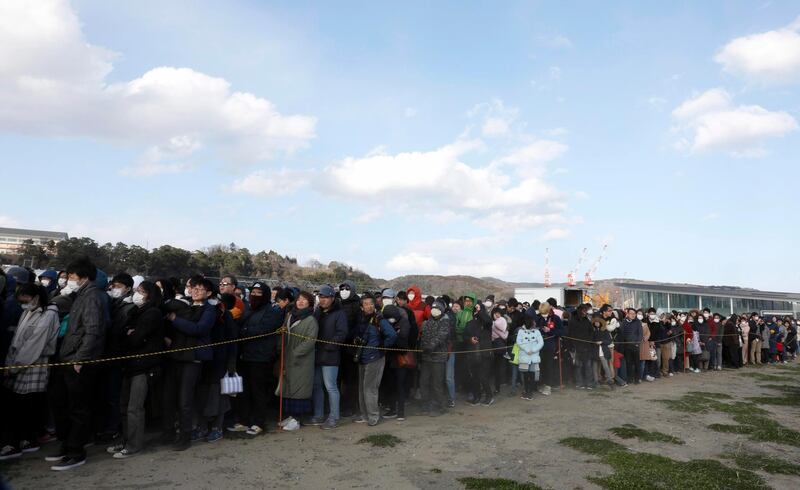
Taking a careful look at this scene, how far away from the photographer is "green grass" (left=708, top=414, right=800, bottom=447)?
7.50 m

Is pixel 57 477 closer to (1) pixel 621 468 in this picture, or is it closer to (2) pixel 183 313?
(2) pixel 183 313

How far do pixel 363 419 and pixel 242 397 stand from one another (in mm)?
1970

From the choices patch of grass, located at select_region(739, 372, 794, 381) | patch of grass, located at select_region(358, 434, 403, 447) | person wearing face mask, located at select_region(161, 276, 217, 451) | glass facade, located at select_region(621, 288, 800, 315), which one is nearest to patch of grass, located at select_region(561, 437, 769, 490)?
patch of grass, located at select_region(358, 434, 403, 447)

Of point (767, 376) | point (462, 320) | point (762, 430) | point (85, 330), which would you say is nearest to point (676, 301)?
point (767, 376)

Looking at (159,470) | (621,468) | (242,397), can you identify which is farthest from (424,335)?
(159,470)

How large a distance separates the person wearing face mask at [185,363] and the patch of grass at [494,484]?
342cm

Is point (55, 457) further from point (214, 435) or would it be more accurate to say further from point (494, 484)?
point (494, 484)

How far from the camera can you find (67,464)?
5.40 metres

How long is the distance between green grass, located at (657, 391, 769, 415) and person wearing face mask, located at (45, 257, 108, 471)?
983 cm

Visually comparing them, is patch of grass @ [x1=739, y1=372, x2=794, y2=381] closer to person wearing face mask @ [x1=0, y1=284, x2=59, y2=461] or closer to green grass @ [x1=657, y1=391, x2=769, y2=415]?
green grass @ [x1=657, y1=391, x2=769, y2=415]

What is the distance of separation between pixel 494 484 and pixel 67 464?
4.57 meters

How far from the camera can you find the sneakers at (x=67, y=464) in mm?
5324

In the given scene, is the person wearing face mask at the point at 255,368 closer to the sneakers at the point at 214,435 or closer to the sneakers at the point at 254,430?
the sneakers at the point at 254,430

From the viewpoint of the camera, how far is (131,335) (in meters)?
5.91
